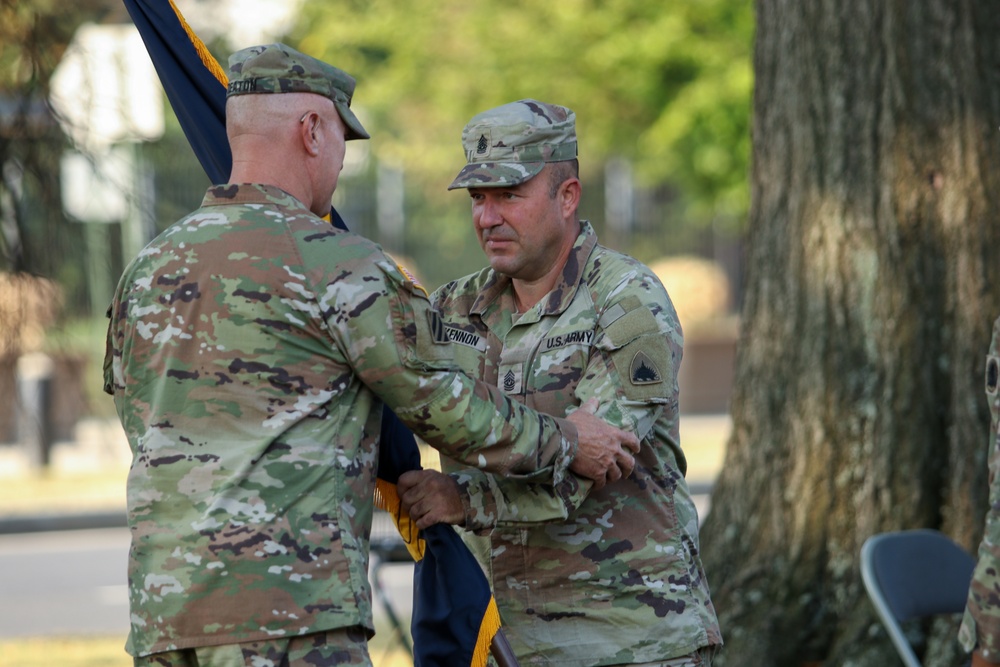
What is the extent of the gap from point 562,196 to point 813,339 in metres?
2.12

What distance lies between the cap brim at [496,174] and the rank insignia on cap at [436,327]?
1.58 feet

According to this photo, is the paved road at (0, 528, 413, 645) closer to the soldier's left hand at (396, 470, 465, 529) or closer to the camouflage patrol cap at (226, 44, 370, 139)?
the soldier's left hand at (396, 470, 465, 529)

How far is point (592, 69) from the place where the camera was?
51.5 ft

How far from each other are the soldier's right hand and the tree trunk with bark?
2192mm

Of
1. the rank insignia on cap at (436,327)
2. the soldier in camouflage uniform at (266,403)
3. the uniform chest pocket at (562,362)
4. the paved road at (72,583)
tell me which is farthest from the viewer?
the paved road at (72,583)

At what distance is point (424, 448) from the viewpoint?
16.2 ft

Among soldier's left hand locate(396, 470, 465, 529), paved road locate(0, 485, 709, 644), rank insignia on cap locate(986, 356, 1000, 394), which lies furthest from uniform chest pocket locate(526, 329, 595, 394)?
paved road locate(0, 485, 709, 644)

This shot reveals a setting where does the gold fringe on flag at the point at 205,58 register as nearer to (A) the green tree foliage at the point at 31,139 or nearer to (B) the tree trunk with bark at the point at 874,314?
(B) the tree trunk with bark at the point at 874,314

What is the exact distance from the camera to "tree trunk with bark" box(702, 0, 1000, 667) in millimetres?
5016

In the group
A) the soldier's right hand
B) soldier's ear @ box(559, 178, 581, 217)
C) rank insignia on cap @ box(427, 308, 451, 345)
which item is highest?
soldier's ear @ box(559, 178, 581, 217)

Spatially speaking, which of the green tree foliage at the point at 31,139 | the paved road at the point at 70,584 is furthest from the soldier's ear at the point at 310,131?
the paved road at the point at 70,584

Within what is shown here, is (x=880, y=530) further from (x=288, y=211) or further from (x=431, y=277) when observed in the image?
(x=431, y=277)

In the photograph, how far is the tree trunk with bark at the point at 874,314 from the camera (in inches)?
197

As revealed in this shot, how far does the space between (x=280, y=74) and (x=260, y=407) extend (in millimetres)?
722
